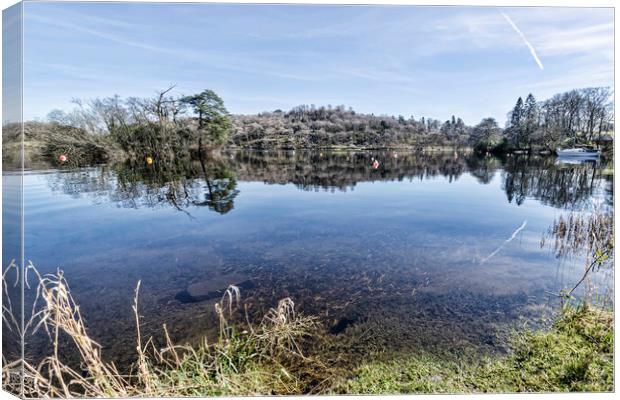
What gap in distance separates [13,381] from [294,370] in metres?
1.87

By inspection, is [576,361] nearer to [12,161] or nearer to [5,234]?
[5,234]

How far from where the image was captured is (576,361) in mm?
2322

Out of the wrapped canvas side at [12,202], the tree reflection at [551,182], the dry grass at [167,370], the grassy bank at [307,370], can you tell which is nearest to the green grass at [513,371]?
the grassy bank at [307,370]

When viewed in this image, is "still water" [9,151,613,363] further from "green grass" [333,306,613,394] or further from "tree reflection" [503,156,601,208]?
"green grass" [333,306,613,394]

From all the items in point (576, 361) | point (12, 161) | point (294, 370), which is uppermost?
point (12, 161)

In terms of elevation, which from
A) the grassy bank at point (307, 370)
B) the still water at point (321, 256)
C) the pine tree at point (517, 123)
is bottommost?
the grassy bank at point (307, 370)

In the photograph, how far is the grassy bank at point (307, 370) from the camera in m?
2.11

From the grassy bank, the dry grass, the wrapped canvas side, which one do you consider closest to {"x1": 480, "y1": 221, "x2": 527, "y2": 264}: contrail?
the grassy bank

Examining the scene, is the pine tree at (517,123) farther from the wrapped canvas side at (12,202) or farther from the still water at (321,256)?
Result: the wrapped canvas side at (12,202)

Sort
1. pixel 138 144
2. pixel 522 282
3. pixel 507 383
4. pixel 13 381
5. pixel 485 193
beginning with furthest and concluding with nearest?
pixel 138 144, pixel 485 193, pixel 522 282, pixel 507 383, pixel 13 381

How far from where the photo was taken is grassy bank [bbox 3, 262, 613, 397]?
2111mm

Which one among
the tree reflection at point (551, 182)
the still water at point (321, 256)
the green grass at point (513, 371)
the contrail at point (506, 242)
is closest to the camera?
the green grass at point (513, 371)

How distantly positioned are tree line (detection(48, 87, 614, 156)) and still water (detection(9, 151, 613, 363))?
1.65 meters

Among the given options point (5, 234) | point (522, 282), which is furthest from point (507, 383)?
point (5, 234)
